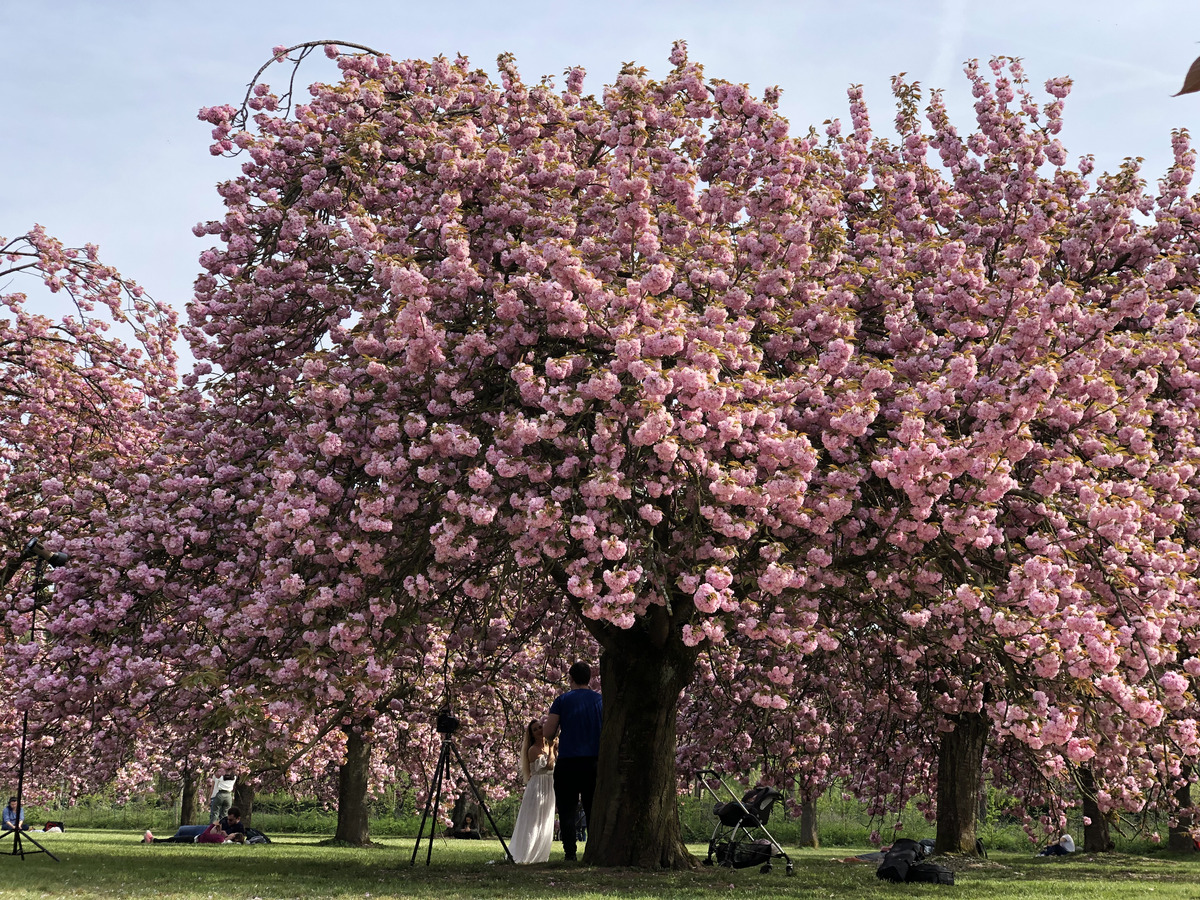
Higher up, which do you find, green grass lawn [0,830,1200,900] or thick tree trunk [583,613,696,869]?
thick tree trunk [583,613,696,869]

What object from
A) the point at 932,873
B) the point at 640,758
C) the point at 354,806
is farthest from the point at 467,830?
the point at 932,873

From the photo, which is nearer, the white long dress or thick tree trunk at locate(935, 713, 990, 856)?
the white long dress

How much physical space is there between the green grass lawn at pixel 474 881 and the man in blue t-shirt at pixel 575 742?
0.68 m

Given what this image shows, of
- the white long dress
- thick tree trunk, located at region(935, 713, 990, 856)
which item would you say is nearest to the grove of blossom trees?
the white long dress

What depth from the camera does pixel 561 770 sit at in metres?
10.7

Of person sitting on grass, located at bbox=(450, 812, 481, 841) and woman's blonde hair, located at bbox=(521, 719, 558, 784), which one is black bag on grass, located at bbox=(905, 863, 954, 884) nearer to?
woman's blonde hair, located at bbox=(521, 719, 558, 784)

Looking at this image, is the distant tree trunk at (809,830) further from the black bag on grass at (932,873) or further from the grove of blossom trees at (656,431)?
the black bag on grass at (932,873)

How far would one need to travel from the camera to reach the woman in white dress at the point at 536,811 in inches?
428

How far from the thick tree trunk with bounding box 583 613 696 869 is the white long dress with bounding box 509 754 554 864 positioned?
98cm

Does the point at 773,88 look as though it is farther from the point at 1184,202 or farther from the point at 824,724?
the point at 824,724

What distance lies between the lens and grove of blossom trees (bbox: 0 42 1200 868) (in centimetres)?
782

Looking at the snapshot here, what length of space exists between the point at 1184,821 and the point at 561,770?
8781mm

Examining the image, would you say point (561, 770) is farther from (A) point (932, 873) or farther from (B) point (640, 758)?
(A) point (932, 873)

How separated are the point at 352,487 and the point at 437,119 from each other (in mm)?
3970
